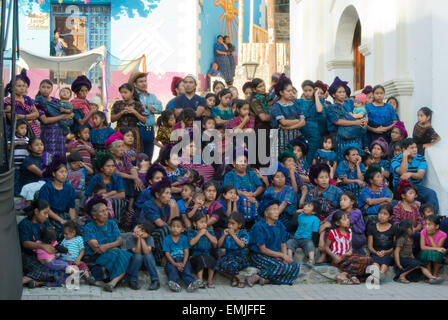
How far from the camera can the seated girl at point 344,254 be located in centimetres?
772

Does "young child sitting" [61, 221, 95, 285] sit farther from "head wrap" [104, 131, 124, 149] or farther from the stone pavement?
"head wrap" [104, 131, 124, 149]

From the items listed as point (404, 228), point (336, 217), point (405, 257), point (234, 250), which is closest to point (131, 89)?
point (234, 250)

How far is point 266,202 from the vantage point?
315 inches

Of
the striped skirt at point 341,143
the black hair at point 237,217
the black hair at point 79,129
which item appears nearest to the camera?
the black hair at point 237,217

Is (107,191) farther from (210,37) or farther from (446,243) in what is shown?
(210,37)

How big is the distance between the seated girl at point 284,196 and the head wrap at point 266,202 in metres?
0.02

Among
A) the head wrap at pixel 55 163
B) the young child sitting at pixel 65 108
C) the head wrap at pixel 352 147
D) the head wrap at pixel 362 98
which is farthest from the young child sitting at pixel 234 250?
the head wrap at pixel 362 98

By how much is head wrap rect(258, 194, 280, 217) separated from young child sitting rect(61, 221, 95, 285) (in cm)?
206

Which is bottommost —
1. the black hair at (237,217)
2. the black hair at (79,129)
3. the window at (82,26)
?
the black hair at (237,217)

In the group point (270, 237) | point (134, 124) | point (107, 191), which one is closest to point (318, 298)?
point (270, 237)

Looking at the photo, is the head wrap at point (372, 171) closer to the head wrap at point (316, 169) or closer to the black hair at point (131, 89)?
the head wrap at point (316, 169)

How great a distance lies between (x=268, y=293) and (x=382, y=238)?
Answer: 170 cm

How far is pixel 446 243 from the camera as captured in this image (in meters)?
8.09

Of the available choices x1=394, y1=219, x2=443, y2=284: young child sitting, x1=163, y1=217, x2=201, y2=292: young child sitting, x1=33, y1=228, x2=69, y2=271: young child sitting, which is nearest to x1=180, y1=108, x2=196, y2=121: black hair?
x1=163, y1=217, x2=201, y2=292: young child sitting
